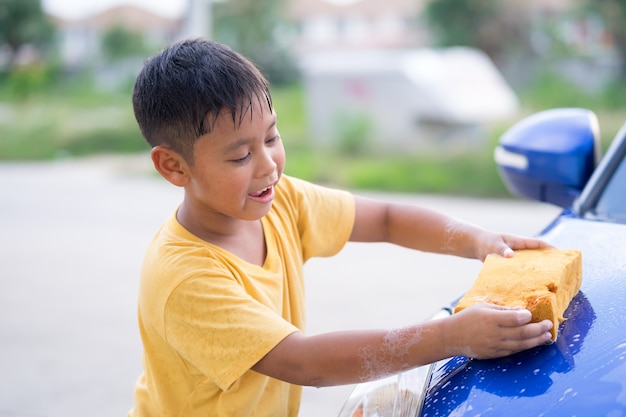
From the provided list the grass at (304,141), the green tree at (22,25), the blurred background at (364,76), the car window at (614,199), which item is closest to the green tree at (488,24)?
the blurred background at (364,76)

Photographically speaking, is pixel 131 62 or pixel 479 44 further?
pixel 131 62

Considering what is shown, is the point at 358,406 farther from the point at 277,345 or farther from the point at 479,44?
the point at 479,44

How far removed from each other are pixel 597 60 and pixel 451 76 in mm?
4935

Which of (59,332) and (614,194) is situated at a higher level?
(614,194)

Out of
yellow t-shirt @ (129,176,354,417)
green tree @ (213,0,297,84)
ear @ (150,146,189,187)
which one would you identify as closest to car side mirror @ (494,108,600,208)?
yellow t-shirt @ (129,176,354,417)

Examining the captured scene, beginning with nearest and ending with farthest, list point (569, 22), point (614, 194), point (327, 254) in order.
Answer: point (327, 254), point (614, 194), point (569, 22)

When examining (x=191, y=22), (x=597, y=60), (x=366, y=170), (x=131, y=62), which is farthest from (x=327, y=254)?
(x=131, y=62)

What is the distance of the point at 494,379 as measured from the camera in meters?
1.29

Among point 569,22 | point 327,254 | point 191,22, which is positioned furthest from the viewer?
point 569,22

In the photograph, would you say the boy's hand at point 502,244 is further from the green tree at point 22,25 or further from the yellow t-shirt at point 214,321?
the green tree at point 22,25

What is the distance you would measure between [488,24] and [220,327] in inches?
626

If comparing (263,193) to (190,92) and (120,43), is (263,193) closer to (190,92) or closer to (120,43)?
(190,92)

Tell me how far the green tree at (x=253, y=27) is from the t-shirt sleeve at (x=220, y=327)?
728 inches

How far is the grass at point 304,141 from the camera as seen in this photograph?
29.4ft
